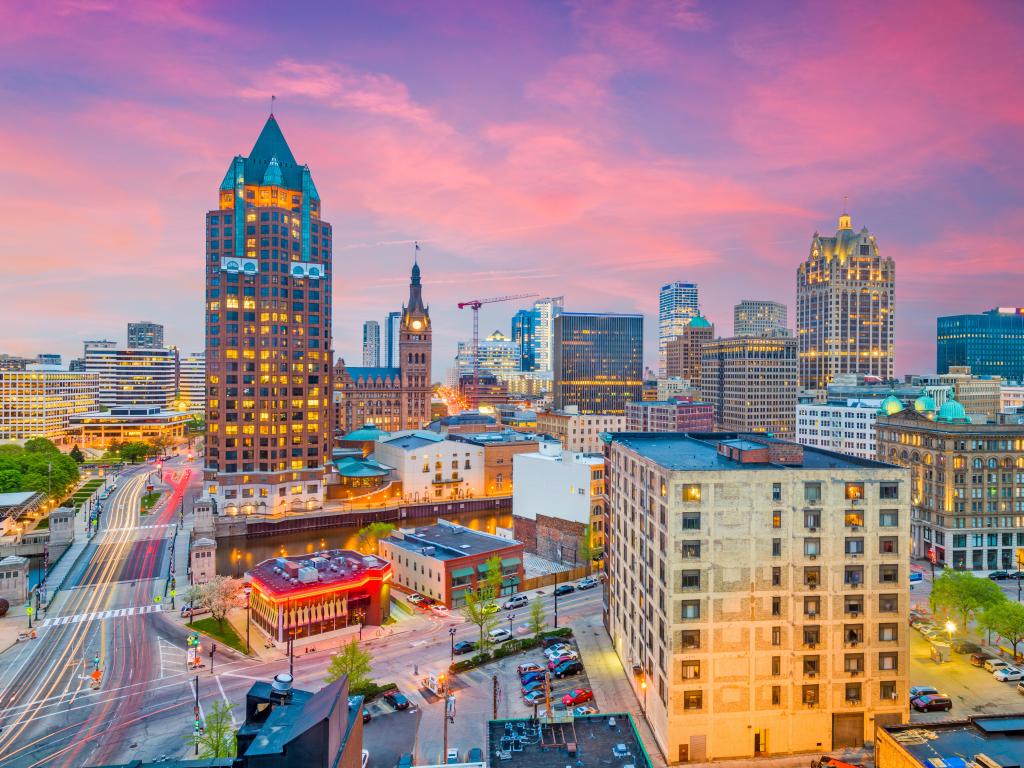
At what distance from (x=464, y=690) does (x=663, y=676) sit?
762 inches

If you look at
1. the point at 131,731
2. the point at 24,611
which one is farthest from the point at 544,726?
the point at 24,611

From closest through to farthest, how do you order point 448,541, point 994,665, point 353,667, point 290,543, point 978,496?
point 353,667
point 994,665
point 448,541
point 978,496
point 290,543

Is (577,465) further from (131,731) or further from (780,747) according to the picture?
(131,731)

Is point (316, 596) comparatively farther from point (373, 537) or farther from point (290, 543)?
point (290, 543)

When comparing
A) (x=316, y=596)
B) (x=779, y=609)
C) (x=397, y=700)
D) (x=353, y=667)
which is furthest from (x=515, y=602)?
(x=779, y=609)

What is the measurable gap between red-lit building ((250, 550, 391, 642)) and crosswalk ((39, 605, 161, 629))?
1644 centimetres

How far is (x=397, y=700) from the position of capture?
5744 cm

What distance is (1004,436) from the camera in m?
104

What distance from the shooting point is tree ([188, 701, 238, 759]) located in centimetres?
4456

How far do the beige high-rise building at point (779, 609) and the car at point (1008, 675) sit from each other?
59.5ft

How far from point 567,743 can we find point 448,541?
187 ft

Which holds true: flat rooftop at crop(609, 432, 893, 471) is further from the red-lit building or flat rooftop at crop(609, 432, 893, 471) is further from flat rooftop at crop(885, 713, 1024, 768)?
the red-lit building

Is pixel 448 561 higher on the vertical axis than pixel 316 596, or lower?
higher

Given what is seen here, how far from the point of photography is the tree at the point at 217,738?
44.6 m
